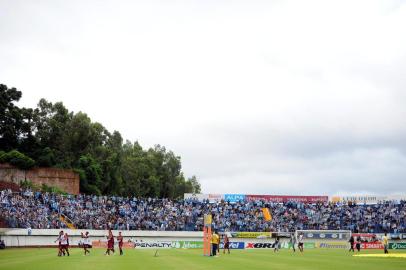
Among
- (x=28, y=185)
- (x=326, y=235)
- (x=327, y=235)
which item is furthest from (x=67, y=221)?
(x=327, y=235)

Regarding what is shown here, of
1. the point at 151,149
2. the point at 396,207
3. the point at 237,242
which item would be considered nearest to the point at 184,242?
the point at 237,242

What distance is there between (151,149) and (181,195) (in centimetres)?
1584

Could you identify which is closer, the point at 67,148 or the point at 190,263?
the point at 190,263

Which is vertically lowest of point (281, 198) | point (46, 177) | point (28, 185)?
point (281, 198)

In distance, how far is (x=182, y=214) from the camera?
77062 millimetres

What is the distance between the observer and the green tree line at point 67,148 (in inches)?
3531

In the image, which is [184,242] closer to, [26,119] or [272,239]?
[272,239]

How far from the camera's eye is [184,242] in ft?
216

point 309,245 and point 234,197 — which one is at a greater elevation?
point 234,197

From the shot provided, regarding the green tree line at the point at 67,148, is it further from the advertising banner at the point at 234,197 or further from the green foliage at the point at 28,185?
the advertising banner at the point at 234,197

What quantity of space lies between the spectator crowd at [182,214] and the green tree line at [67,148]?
49.9 ft

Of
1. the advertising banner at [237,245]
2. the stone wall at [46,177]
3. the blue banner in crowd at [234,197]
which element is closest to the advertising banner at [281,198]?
the blue banner in crowd at [234,197]

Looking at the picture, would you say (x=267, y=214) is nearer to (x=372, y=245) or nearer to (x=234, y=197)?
(x=234, y=197)

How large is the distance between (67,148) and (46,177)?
59.0ft
